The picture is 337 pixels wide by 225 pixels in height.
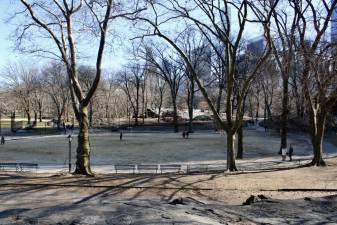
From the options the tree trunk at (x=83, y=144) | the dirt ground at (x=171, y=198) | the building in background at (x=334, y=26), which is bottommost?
the dirt ground at (x=171, y=198)

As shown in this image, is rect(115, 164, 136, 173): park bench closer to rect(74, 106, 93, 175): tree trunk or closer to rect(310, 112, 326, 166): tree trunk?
rect(74, 106, 93, 175): tree trunk

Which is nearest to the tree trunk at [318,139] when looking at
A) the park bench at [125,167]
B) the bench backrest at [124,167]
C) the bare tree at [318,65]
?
the bare tree at [318,65]

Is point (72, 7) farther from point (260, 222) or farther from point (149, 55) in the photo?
point (149, 55)

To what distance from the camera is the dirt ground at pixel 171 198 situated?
9.37m

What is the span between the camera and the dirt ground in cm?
937

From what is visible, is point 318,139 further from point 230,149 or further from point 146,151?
point 146,151

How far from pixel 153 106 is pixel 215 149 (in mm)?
62864

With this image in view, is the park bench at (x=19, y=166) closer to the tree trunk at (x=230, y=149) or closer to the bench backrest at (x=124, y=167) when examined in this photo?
the bench backrest at (x=124, y=167)

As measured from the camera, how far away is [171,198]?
48.3 feet

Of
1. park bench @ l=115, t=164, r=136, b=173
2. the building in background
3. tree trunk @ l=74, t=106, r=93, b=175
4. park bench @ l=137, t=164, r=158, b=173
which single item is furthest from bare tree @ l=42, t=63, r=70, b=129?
the building in background

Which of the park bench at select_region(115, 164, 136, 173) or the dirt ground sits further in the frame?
the park bench at select_region(115, 164, 136, 173)

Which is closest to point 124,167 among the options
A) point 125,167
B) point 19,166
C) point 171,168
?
point 125,167

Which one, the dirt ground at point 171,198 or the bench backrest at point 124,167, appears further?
the bench backrest at point 124,167

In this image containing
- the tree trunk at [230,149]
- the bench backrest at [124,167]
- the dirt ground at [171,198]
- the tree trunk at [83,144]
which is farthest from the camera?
the bench backrest at [124,167]
